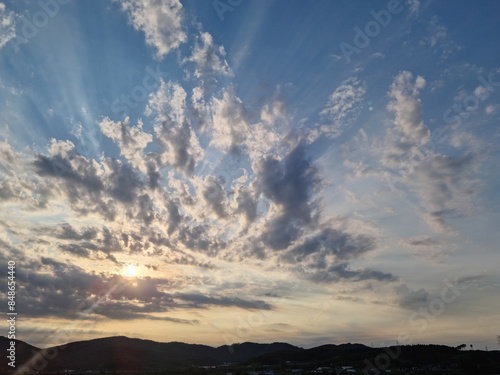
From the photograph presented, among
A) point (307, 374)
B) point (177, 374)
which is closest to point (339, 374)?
point (307, 374)

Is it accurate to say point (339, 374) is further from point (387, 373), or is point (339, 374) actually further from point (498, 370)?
point (498, 370)

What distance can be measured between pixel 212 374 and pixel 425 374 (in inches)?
4608

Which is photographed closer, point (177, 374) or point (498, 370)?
point (498, 370)

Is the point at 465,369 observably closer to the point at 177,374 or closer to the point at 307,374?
the point at 307,374

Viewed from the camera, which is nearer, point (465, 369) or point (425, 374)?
point (425, 374)

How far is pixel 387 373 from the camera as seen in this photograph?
196375 millimetres

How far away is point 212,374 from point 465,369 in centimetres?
14951

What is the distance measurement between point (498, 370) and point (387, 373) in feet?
185

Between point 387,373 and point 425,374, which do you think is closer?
point 425,374

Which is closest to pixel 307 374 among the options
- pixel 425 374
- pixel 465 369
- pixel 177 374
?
pixel 425 374

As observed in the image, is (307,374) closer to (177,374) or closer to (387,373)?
(387,373)

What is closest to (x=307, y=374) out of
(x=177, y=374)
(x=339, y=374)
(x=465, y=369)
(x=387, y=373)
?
(x=339, y=374)

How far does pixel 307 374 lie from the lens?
198 meters

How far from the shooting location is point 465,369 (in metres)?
199
